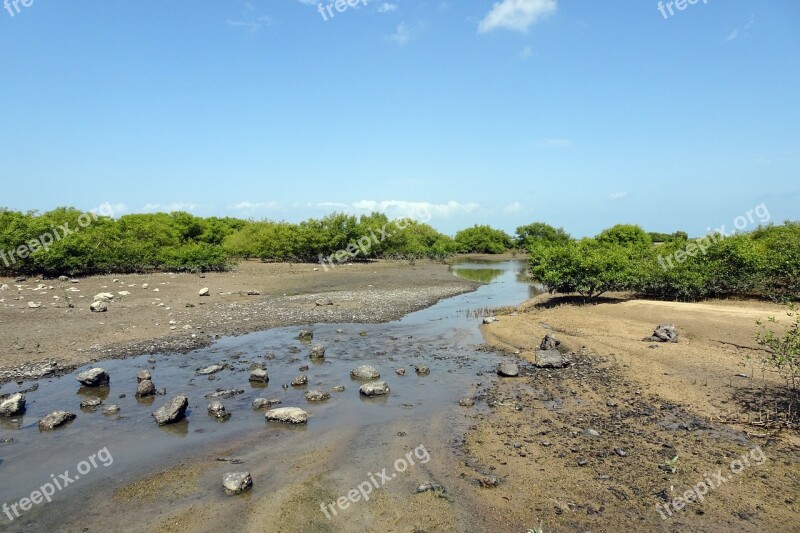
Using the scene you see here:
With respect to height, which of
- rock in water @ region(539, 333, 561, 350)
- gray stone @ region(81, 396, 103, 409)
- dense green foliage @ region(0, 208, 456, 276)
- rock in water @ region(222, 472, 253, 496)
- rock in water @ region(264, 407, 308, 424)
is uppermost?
dense green foliage @ region(0, 208, 456, 276)

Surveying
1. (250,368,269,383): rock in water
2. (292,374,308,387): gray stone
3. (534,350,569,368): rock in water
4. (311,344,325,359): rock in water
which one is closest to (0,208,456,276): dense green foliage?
(311,344,325,359): rock in water

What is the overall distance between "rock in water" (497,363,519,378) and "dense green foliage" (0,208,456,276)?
3632 centimetres

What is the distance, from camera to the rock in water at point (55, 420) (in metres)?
11.3

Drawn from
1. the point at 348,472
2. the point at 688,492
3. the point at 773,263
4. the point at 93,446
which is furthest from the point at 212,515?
the point at 773,263

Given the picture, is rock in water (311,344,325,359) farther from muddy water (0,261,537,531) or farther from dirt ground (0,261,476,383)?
dirt ground (0,261,476,383)

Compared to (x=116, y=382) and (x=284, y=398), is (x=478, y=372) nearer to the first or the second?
(x=284, y=398)

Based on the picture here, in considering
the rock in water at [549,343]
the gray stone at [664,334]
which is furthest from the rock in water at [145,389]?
the gray stone at [664,334]

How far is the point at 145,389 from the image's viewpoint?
13.3 meters

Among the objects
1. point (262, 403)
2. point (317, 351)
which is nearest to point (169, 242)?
point (317, 351)

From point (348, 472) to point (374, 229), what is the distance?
68.6 metres

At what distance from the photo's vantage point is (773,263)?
24.0 metres

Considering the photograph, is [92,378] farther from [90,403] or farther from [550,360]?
Result: [550,360]

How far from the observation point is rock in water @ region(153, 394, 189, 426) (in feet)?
37.9

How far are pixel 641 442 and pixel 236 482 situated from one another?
836 centimetres
